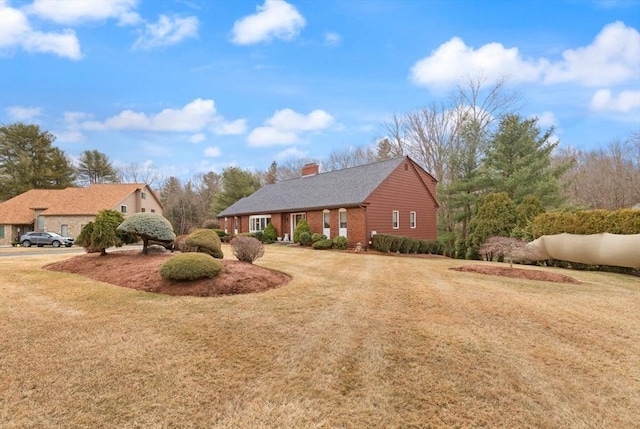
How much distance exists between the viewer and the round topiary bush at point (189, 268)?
748 centimetres

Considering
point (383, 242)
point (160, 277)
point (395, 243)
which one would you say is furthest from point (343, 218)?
point (160, 277)

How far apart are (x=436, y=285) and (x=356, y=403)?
230 inches

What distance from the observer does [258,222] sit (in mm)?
28312

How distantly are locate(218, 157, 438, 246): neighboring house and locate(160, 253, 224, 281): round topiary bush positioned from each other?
13830 mm

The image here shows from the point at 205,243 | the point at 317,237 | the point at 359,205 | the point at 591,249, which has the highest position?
the point at 359,205

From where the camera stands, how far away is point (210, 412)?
3.04m

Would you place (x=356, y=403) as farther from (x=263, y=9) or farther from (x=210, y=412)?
(x=263, y=9)

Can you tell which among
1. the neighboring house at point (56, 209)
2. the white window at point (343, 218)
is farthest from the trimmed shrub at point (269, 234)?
the neighboring house at point (56, 209)

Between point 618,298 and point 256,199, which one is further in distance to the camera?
point 256,199

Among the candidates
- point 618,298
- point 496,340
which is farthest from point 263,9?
point 618,298

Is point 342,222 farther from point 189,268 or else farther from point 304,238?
point 189,268

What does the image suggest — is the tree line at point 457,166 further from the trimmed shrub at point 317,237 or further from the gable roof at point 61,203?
the trimmed shrub at point 317,237

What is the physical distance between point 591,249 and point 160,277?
14022 millimetres

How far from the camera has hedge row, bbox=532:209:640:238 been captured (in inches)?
445
